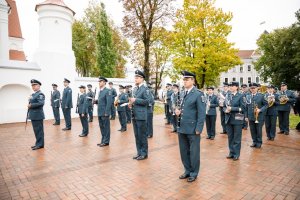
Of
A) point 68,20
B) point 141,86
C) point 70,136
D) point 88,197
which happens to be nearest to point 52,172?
point 88,197

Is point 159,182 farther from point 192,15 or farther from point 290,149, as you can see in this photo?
point 192,15

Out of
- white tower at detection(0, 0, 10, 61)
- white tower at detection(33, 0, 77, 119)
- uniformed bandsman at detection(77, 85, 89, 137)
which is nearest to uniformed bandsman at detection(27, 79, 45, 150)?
uniformed bandsman at detection(77, 85, 89, 137)

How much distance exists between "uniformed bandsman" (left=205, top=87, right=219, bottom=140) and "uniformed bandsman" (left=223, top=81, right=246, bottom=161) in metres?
2.59

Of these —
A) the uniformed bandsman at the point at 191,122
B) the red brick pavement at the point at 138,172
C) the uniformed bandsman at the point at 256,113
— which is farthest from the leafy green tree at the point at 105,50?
the uniformed bandsman at the point at 191,122

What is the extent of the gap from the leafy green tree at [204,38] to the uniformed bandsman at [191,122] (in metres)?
18.4

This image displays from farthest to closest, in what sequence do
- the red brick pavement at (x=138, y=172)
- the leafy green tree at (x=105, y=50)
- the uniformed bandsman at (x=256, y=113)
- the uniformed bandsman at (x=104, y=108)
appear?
the leafy green tree at (x=105, y=50) → the uniformed bandsman at (x=104, y=108) → the uniformed bandsman at (x=256, y=113) → the red brick pavement at (x=138, y=172)

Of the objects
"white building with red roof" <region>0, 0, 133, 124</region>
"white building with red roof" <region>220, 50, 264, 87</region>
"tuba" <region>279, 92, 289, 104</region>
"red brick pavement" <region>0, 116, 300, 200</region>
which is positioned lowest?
"red brick pavement" <region>0, 116, 300, 200</region>

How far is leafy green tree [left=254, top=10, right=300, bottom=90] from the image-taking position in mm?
28264

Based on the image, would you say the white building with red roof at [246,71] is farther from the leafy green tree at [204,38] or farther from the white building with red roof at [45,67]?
the white building with red roof at [45,67]

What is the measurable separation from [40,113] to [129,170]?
3.82 meters

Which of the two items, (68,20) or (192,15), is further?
(192,15)

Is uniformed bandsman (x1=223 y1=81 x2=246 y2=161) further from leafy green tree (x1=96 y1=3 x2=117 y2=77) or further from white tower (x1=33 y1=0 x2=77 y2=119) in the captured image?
leafy green tree (x1=96 y1=3 x2=117 y2=77)

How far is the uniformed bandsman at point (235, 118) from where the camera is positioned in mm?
6500

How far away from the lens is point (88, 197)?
4254 mm
